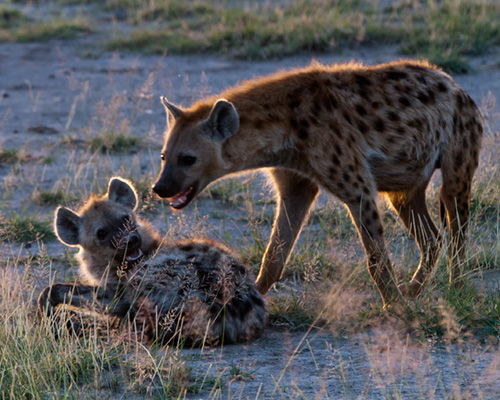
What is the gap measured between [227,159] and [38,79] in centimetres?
492

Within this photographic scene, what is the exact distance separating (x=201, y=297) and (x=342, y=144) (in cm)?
91

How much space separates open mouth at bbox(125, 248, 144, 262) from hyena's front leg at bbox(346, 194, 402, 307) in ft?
2.91

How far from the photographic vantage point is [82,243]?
395 centimetres

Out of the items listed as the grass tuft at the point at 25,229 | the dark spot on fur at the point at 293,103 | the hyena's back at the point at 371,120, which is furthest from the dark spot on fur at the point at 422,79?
the grass tuft at the point at 25,229

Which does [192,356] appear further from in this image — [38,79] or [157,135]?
[38,79]

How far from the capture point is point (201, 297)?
3352 mm

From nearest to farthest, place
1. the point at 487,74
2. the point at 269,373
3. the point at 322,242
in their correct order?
the point at 269,373, the point at 322,242, the point at 487,74

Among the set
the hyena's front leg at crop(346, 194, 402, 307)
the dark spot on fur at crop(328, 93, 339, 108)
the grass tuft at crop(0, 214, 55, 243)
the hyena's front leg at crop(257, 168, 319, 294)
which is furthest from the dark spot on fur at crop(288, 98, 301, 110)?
the grass tuft at crop(0, 214, 55, 243)

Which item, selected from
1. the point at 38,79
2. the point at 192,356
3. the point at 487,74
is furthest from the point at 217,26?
the point at 192,356

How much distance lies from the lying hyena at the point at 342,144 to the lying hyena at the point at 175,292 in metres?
0.28

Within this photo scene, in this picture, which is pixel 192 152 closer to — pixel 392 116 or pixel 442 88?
pixel 392 116

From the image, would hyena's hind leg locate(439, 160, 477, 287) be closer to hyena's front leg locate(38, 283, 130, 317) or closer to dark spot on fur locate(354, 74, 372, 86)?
dark spot on fur locate(354, 74, 372, 86)

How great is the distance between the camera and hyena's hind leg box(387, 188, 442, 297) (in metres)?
4.06

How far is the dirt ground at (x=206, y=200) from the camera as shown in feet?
9.69
